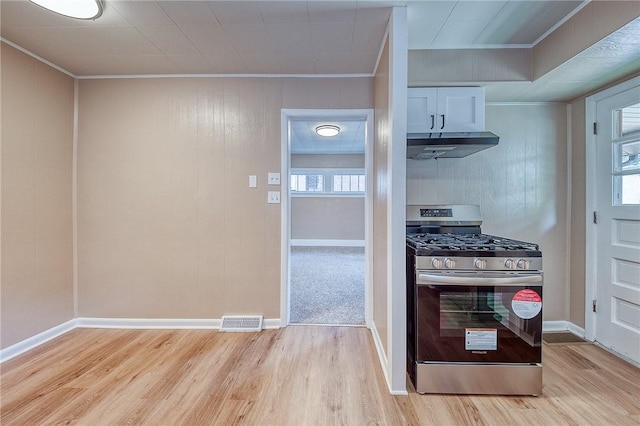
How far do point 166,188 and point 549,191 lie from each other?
11.6 ft

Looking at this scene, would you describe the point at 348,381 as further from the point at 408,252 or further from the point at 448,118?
the point at 448,118

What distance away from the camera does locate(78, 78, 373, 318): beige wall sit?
250cm

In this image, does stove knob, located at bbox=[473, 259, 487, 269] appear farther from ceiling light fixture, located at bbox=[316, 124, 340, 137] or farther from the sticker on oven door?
ceiling light fixture, located at bbox=[316, 124, 340, 137]

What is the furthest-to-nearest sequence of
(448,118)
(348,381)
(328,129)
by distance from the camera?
(328,129) → (448,118) → (348,381)

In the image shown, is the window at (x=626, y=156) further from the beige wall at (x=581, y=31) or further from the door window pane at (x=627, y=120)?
the beige wall at (x=581, y=31)

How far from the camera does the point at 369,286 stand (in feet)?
8.23

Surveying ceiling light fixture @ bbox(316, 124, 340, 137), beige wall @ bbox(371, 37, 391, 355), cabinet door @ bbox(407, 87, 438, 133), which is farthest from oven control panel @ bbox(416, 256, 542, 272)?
ceiling light fixture @ bbox(316, 124, 340, 137)

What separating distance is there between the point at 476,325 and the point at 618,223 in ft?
5.15

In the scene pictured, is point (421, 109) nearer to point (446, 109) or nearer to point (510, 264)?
point (446, 109)

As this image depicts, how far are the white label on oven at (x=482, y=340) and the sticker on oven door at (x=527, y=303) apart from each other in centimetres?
19

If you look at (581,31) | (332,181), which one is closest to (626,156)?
(581,31)

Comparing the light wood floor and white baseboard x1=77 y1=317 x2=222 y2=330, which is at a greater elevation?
white baseboard x1=77 y1=317 x2=222 y2=330

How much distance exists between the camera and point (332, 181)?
6.62m

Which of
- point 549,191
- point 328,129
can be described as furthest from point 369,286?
point 328,129
